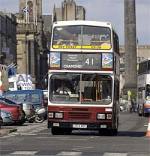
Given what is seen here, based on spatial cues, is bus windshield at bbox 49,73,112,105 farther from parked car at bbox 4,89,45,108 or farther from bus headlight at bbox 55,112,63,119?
parked car at bbox 4,89,45,108

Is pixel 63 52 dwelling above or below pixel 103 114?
above

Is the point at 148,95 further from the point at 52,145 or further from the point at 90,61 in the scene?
the point at 52,145

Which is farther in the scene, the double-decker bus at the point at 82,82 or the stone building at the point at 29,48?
the stone building at the point at 29,48

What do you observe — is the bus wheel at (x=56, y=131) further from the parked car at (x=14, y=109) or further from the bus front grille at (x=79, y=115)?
the parked car at (x=14, y=109)

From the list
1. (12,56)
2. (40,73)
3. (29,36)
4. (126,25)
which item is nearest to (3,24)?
(12,56)

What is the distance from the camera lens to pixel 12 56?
11300 centimetres

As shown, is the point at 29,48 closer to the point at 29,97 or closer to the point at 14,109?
the point at 29,97

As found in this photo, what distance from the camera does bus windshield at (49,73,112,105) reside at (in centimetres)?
2697

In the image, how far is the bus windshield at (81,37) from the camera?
89.9 feet

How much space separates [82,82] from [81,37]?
69.3 inches

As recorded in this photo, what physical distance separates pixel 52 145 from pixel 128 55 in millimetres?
75000

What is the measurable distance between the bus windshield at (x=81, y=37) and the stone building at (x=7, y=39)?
7108 cm

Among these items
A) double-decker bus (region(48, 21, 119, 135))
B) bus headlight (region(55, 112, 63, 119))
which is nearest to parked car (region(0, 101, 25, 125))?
double-decker bus (region(48, 21, 119, 135))

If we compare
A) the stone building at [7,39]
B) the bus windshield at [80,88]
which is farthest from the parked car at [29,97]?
the stone building at [7,39]
